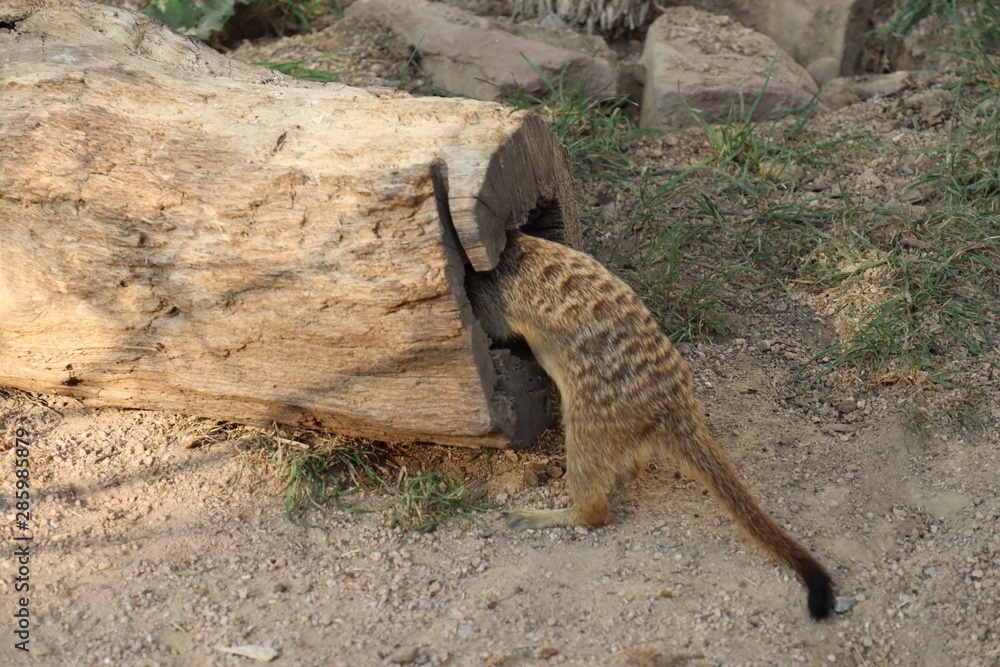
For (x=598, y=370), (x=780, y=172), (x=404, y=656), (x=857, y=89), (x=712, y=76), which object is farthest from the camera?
(x=857, y=89)

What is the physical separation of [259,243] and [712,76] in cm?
259

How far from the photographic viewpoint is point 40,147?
2.46 meters

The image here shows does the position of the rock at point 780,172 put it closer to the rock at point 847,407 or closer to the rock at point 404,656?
the rock at point 847,407

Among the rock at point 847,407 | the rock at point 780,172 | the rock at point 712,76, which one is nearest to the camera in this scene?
the rock at point 847,407

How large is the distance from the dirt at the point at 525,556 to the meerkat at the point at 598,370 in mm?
208

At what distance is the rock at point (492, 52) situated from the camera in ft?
13.8

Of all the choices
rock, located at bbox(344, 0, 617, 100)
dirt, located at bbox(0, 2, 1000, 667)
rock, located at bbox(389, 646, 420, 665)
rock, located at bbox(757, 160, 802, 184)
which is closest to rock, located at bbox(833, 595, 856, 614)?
dirt, located at bbox(0, 2, 1000, 667)

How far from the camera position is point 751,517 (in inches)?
94.0

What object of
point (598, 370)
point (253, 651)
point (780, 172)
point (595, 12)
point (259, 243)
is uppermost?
point (595, 12)

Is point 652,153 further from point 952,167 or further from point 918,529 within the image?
point 918,529

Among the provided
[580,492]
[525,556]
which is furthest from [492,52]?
[525,556]

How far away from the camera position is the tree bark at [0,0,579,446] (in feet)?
7.56

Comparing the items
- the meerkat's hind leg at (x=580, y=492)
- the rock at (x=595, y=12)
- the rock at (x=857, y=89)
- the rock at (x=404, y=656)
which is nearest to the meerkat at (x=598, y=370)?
the meerkat's hind leg at (x=580, y=492)

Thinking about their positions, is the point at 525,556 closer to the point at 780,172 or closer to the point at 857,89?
the point at 780,172
